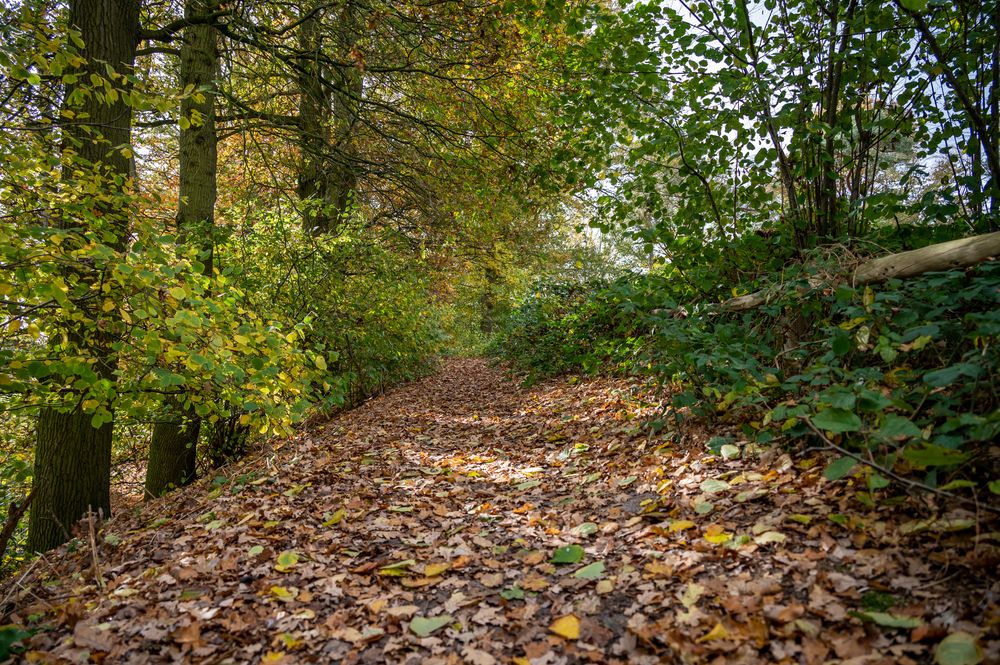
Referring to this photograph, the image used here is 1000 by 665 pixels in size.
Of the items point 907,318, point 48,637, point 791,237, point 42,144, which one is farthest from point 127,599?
point 791,237

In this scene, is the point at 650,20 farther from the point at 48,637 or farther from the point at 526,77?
the point at 48,637

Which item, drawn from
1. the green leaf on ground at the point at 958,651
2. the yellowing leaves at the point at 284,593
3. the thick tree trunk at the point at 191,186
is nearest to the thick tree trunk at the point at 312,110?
the thick tree trunk at the point at 191,186

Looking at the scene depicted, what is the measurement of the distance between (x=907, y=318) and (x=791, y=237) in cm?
204

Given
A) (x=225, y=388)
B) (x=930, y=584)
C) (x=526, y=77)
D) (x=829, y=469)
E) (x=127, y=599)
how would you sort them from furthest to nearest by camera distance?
1. (x=526, y=77)
2. (x=225, y=388)
3. (x=127, y=599)
4. (x=829, y=469)
5. (x=930, y=584)

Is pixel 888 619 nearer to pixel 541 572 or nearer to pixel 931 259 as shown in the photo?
pixel 541 572

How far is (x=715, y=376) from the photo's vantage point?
13.1 ft

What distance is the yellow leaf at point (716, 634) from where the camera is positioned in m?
1.95

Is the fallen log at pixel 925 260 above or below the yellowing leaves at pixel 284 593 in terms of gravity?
above

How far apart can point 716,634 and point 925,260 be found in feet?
9.17

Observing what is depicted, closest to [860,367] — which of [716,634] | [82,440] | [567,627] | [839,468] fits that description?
[839,468]

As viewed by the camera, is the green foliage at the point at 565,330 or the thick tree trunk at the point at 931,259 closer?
the thick tree trunk at the point at 931,259

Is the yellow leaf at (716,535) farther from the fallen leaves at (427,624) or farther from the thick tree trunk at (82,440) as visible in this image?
the thick tree trunk at (82,440)

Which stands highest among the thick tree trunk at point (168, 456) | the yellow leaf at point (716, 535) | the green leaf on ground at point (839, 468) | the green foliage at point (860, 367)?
the green foliage at point (860, 367)

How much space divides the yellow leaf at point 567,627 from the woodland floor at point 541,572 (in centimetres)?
1
